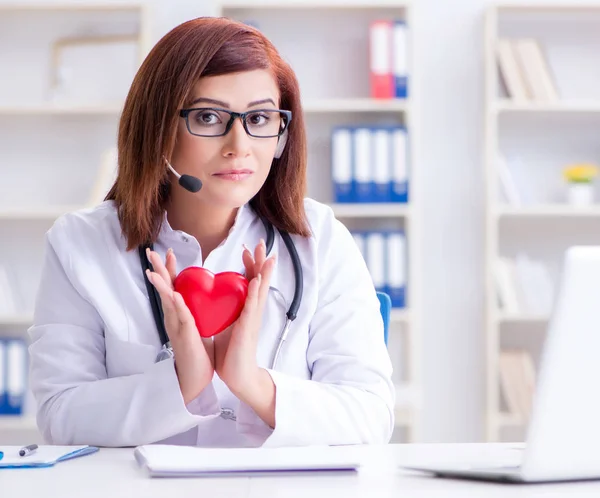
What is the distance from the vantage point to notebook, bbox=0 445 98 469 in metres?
1.07

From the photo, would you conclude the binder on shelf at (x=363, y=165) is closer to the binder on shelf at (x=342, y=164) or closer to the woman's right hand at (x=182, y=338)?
the binder on shelf at (x=342, y=164)

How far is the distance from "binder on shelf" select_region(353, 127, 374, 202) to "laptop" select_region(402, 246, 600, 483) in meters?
2.59

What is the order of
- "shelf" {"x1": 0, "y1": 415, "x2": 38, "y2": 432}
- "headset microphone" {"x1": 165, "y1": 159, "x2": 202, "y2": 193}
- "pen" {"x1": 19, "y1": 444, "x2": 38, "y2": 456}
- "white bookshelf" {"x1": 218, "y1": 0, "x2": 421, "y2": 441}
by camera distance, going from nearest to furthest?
1. "pen" {"x1": 19, "y1": 444, "x2": 38, "y2": 456}
2. "headset microphone" {"x1": 165, "y1": 159, "x2": 202, "y2": 193}
3. "shelf" {"x1": 0, "y1": 415, "x2": 38, "y2": 432}
4. "white bookshelf" {"x1": 218, "y1": 0, "x2": 421, "y2": 441}

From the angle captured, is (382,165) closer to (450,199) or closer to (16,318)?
(450,199)

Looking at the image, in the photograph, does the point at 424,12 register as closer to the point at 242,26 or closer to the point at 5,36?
the point at 5,36

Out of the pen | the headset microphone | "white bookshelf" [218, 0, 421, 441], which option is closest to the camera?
the pen

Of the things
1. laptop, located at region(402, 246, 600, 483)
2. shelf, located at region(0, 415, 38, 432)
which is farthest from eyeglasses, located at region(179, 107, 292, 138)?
shelf, located at region(0, 415, 38, 432)

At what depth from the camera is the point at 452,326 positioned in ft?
12.3

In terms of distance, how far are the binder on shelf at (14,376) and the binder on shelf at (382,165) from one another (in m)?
1.49

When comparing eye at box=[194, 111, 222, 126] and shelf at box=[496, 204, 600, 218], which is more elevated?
eye at box=[194, 111, 222, 126]

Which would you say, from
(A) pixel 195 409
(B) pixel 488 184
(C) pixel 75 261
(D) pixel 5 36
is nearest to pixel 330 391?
(A) pixel 195 409

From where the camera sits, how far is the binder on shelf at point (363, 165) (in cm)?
342

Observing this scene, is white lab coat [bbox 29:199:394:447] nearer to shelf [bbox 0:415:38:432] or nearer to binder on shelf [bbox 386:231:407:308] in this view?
binder on shelf [bbox 386:231:407:308]

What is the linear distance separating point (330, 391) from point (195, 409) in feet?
0.71
